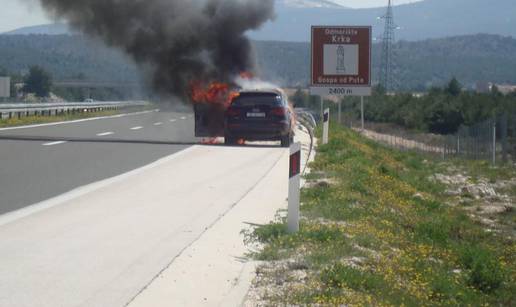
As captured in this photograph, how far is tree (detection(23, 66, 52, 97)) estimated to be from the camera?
7819 centimetres

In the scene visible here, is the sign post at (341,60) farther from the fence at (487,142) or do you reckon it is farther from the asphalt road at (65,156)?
the asphalt road at (65,156)

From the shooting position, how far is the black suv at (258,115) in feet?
90.2

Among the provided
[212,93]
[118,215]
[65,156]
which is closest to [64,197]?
[118,215]

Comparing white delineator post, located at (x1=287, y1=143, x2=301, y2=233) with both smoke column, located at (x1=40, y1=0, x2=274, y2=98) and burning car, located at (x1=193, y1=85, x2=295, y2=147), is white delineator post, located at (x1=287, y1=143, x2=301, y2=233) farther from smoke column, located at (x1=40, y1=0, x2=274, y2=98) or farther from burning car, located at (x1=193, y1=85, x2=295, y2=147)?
smoke column, located at (x1=40, y1=0, x2=274, y2=98)

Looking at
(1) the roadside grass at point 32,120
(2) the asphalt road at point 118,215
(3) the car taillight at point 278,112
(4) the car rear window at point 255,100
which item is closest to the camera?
(2) the asphalt road at point 118,215

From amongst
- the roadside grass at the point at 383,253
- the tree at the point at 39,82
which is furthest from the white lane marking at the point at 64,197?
the tree at the point at 39,82

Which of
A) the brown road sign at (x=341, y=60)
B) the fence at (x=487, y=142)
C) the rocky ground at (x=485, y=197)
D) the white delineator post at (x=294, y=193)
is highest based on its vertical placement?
the brown road sign at (x=341, y=60)

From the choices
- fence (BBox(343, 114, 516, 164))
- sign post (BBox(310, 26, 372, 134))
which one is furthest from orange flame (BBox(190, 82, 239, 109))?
fence (BBox(343, 114, 516, 164))

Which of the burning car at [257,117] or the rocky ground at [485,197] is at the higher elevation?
the burning car at [257,117]

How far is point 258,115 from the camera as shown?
27500 mm

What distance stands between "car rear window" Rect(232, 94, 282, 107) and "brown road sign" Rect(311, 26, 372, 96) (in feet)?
7.90

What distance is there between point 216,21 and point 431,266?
22.6 metres

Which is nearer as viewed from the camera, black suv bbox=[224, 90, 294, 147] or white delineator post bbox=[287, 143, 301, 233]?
white delineator post bbox=[287, 143, 301, 233]

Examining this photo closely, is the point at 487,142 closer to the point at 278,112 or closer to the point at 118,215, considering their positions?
the point at 278,112
